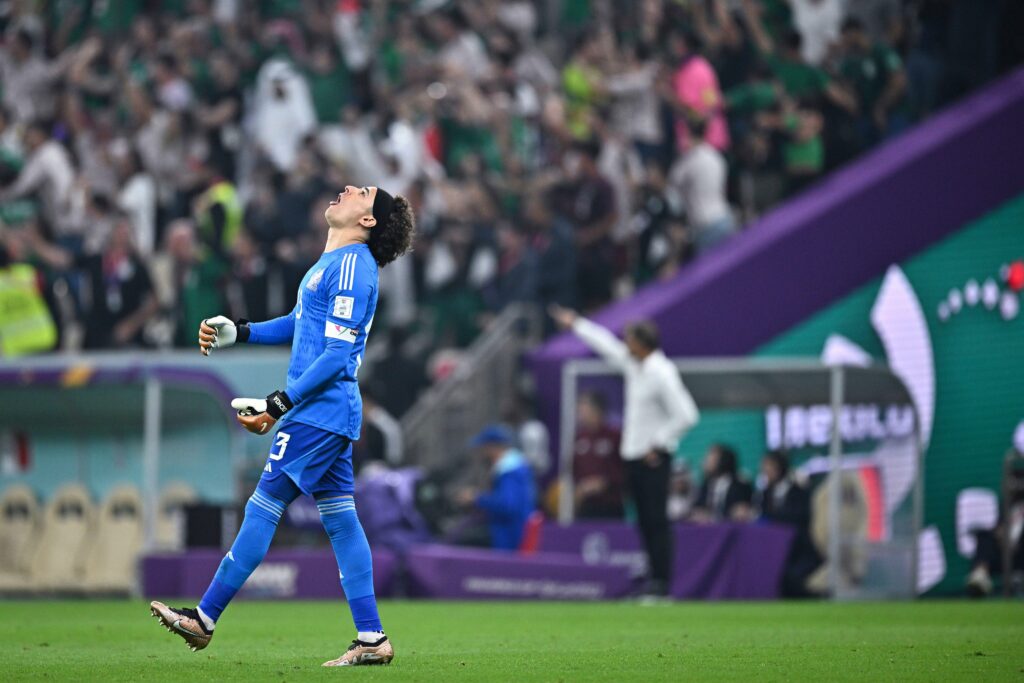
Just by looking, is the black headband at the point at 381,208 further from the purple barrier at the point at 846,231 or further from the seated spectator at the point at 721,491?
the purple barrier at the point at 846,231

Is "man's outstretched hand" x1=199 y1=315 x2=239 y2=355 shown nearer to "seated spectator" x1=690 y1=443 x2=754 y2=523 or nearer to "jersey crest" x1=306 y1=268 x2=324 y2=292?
"jersey crest" x1=306 y1=268 x2=324 y2=292

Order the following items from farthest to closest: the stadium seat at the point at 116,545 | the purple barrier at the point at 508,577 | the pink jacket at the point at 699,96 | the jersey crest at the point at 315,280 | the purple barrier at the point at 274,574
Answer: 1. the pink jacket at the point at 699,96
2. the stadium seat at the point at 116,545
3. the purple barrier at the point at 274,574
4. the purple barrier at the point at 508,577
5. the jersey crest at the point at 315,280

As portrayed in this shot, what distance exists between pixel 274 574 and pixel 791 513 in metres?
4.88

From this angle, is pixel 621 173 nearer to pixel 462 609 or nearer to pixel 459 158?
pixel 459 158

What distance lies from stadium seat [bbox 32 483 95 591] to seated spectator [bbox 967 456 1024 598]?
8.91m

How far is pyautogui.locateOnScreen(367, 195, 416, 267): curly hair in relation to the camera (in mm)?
8508

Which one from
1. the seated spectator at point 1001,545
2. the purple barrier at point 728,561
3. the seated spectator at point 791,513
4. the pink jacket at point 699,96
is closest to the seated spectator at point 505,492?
the purple barrier at point 728,561

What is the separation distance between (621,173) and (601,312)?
1963 millimetres

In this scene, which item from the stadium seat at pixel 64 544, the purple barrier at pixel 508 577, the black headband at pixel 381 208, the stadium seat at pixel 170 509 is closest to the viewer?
the black headband at pixel 381 208

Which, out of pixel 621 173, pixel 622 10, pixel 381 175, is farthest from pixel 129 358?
pixel 622 10

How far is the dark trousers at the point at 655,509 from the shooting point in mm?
14781

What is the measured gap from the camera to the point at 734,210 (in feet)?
67.3

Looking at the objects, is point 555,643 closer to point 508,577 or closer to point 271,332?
point 271,332

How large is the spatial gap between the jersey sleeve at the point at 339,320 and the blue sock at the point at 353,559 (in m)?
0.57
